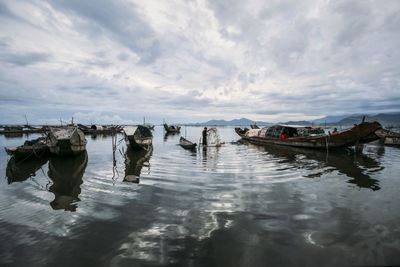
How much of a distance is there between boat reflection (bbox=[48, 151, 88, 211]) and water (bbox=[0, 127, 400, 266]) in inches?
4.1

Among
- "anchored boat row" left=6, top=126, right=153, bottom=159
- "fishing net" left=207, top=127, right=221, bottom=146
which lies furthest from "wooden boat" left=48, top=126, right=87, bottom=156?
"fishing net" left=207, top=127, right=221, bottom=146

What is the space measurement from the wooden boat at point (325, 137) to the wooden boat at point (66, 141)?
25260mm

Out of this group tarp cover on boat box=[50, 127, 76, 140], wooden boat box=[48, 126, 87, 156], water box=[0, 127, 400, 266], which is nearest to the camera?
water box=[0, 127, 400, 266]

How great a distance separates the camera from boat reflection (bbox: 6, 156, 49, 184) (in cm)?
1041

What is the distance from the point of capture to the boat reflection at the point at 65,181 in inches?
276

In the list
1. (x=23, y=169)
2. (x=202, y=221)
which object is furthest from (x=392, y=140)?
(x=23, y=169)

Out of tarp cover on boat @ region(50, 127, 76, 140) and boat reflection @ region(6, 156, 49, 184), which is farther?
tarp cover on boat @ region(50, 127, 76, 140)

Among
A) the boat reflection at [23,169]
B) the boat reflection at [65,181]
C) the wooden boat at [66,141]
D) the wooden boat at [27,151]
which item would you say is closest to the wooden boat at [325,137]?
the boat reflection at [65,181]

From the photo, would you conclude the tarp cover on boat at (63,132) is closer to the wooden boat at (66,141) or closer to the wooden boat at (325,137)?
the wooden boat at (66,141)

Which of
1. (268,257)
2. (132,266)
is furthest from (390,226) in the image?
(132,266)

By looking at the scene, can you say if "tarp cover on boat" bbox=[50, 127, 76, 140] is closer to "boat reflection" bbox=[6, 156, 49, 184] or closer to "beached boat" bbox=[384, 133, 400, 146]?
"boat reflection" bbox=[6, 156, 49, 184]

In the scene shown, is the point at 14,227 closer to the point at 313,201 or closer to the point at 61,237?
the point at 61,237

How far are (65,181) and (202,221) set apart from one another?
29.3 ft

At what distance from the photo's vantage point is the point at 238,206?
656 centimetres
